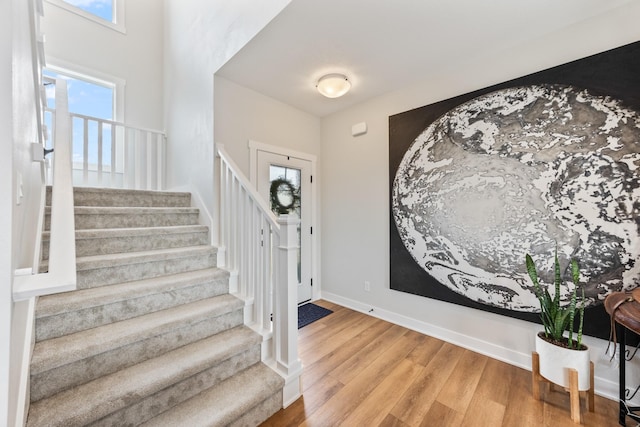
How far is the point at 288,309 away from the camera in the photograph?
1.71 metres

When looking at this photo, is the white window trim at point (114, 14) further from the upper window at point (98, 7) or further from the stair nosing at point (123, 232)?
the stair nosing at point (123, 232)

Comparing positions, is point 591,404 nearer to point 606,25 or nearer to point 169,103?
point 606,25

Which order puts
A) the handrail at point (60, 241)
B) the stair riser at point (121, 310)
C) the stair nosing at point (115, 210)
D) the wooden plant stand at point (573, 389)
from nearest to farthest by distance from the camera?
the handrail at point (60, 241) → the stair riser at point (121, 310) → the wooden plant stand at point (573, 389) → the stair nosing at point (115, 210)

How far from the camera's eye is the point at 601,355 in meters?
1.80

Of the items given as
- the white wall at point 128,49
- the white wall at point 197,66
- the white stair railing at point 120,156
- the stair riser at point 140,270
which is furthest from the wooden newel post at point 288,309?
the white wall at point 128,49

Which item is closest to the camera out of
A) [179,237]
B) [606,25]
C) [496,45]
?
[606,25]

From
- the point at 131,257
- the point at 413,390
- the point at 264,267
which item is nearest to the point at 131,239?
the point at 131,257

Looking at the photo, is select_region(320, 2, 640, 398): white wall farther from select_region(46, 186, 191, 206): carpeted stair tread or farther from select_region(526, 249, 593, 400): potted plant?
select_region(46, 186, 191, 206): carpeted stair tread

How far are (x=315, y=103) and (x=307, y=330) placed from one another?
8.64 ft

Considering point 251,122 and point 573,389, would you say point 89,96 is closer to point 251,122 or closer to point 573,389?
point 251,122

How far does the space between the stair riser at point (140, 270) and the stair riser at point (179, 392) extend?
839mm

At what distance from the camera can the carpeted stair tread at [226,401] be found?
1328 millimetres

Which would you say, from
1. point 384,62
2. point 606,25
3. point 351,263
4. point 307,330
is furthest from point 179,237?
point 606,25

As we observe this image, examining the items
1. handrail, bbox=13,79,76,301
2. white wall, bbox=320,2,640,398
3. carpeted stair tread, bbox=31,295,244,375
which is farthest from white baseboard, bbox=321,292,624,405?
handrail, bbox=13,79,76,301
